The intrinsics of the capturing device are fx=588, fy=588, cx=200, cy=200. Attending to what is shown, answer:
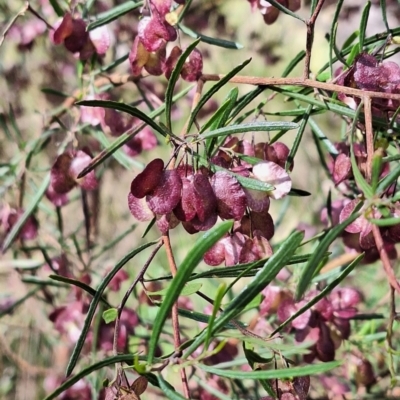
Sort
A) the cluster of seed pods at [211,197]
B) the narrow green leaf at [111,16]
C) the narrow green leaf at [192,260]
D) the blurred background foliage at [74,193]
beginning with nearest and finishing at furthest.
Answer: the narrow green leaf at [192,260], the cluster of seed pods at [211,197], the narrow green leaf at [111,16], the blurred background foliage at [74,193]

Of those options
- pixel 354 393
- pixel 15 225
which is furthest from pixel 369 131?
pixel 354 393

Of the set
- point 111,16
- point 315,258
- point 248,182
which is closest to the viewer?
point 315,258

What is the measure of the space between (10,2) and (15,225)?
1.64m

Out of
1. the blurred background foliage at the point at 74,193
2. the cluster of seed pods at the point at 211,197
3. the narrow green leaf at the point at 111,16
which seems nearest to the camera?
the cluster of seed pods at the point at 211,197

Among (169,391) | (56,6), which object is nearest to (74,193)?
(56,6)

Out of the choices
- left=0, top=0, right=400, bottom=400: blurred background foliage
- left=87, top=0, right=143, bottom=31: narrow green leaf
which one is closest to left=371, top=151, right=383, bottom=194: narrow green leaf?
left=87, top=0, right=143, bottom=31: narrow green leaf

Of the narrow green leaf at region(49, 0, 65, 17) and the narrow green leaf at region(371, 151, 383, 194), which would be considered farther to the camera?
the narrow green leaf at region(49, 0, 65, 17)

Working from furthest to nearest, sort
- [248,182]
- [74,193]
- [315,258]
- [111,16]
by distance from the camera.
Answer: [74,193] < [111,16] < [248,182] < [315,258]

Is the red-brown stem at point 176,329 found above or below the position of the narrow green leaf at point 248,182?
below

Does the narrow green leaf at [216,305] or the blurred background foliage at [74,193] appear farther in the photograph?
the blurred background foliage at [74,193]

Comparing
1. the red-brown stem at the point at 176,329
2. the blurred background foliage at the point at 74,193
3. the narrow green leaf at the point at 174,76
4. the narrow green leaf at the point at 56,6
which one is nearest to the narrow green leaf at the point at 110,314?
the red-brown stem at the point at 176,329

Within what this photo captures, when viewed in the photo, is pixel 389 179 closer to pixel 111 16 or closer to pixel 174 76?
pixel 174 76

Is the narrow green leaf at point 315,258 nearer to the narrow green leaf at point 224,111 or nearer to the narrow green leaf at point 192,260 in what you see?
the narrow green leaf at point 192,260

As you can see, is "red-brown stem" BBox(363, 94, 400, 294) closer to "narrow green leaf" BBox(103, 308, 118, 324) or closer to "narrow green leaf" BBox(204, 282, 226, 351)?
"narrow green leaf" BBox(204, 282, 226, 351)
